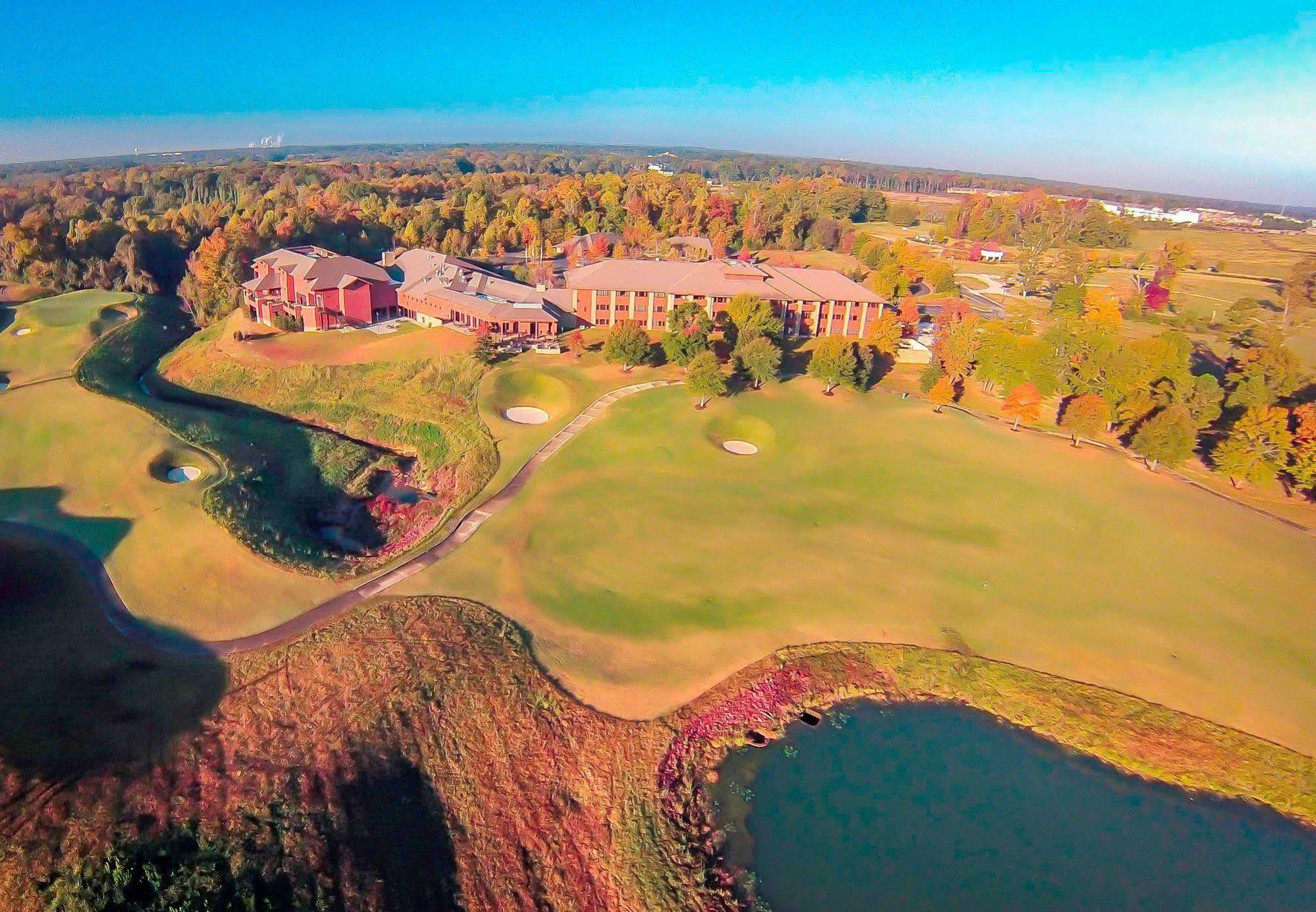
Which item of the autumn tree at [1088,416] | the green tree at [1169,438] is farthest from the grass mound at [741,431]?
the green tree at [1169,438]

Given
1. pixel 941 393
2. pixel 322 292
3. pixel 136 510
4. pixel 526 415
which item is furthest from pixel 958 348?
pixel 322 292

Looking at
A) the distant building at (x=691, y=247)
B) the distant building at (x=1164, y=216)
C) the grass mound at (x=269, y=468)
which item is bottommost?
the grass mound at (x=269, y=468)

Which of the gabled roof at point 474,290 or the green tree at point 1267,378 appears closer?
the green tree at point 1267,378

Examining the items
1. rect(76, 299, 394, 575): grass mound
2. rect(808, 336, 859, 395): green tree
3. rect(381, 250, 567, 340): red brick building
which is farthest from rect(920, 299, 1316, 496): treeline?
rect(76, 299, 394, 575): grass mound

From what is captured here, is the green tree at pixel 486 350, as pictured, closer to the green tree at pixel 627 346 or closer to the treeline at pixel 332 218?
the green tree at pixel 627 346

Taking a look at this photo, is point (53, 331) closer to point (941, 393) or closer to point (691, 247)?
point (691, 247)

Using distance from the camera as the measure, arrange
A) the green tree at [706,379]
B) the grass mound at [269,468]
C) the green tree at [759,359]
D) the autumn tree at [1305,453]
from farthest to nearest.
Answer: the green tree at [759,359] → the green tree at [706,379] → the autumn tree at [1305,453] → the grass mound at [269,468]

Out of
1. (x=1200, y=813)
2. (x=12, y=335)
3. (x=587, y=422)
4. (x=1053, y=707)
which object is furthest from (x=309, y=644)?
(x=12, y=335)

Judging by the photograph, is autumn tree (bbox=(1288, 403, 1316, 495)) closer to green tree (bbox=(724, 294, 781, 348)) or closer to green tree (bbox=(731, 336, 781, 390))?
green tree (bbox=(731, 336, 781, 390))

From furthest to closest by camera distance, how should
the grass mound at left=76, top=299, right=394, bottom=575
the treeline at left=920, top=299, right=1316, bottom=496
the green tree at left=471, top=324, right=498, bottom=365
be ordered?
the green tree at left=471, top=324, right=498, bottom=365, the treeline at left=920, top=299, right=1316, bottom=496, the grass mound at left=76, top=299, right=394, bottom=575
